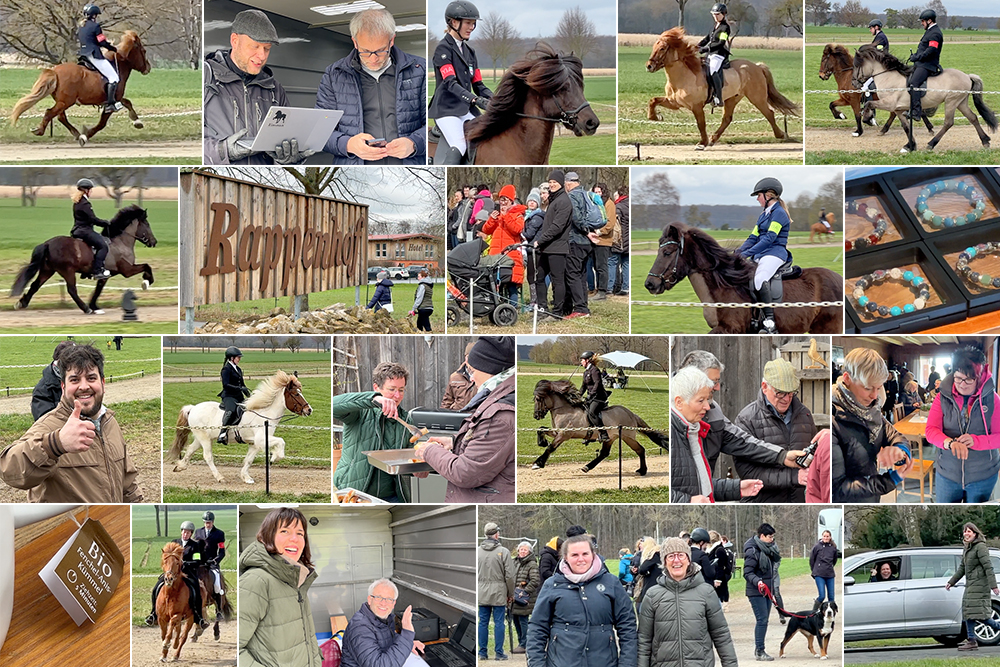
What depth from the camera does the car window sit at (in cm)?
735

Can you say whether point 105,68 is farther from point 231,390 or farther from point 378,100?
point 231,390

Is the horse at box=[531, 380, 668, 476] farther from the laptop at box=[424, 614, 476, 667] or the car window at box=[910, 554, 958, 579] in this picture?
the car window at box=[910, 554, 958, 579]

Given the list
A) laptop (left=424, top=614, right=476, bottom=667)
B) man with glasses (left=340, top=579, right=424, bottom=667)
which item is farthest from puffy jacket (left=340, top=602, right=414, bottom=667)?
laptop (left=424, top=614, right=476, bottom=667)

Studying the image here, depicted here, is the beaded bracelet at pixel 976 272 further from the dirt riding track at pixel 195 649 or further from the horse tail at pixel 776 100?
the dirt riding track at pixel 195 649

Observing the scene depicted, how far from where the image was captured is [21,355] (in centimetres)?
698

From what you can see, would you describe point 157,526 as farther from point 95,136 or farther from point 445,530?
point 95,136

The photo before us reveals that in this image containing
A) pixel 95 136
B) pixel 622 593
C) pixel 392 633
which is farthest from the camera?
pixel 95 136

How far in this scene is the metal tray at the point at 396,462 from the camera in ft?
21.7

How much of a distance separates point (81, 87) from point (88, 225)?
98 cm

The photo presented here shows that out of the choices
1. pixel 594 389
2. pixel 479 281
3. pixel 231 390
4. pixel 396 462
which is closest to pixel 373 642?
pixel 396 462

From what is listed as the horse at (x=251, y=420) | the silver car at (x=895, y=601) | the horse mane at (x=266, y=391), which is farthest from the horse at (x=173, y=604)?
the silver car at (x=895, y=601)

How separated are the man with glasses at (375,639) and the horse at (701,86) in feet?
12.9

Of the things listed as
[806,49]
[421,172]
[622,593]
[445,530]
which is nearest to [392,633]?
[445,530]

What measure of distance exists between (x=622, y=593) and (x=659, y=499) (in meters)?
1.30
